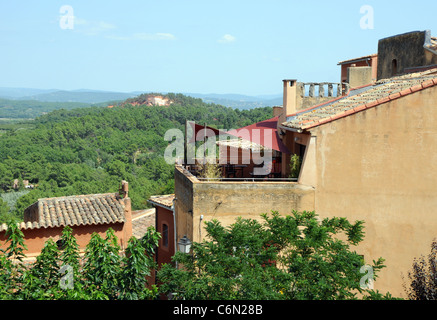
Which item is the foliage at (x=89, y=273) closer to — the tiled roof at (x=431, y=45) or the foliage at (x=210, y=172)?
A: the foliage at (x=210, y=172)

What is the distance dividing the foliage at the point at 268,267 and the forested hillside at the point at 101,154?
38.8 metres

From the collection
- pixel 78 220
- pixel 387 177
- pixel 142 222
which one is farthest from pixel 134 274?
pixel 142 222

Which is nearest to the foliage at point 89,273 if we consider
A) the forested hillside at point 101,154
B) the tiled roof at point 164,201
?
the tiled roof at point 164,201

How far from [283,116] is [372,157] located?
402cm

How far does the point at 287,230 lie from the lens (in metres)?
10.6

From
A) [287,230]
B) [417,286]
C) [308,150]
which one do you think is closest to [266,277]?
[287,230]

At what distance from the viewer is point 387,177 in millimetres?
12195

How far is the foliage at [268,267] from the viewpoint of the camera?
899 cm

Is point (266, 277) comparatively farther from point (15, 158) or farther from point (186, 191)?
point (15, 158)

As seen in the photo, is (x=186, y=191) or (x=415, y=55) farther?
(x=415, y=55)

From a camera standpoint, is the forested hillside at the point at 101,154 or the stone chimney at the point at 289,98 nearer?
the stone chimney at the point at 289,98

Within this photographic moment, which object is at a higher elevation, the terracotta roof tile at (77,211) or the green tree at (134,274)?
the green tree at (134,274)

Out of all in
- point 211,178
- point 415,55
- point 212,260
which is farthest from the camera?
point 415,55

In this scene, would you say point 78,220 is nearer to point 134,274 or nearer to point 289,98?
point 289,98
